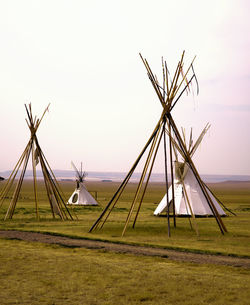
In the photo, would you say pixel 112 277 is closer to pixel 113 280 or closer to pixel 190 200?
pixel 113 280

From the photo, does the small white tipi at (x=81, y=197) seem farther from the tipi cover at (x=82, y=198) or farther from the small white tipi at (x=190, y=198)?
the small white tipi at (x=190, y=198)

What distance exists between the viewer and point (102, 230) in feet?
38.8

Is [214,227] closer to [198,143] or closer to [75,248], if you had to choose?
[198,143]

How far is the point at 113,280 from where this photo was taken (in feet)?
19.0

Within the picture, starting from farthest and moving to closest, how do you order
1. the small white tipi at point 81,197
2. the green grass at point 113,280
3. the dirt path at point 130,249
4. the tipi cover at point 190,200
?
the small white tipi at point 81,197
the tipi cover at point 190,200
the dirt path at point 130,249
the green grass at point 113,280

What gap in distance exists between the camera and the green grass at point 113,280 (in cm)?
494

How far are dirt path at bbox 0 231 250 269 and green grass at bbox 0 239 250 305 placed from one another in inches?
16.7

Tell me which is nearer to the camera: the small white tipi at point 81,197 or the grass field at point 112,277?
the grass field at point 112,277

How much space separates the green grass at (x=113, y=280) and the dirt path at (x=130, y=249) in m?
0.42

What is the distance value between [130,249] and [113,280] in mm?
2735

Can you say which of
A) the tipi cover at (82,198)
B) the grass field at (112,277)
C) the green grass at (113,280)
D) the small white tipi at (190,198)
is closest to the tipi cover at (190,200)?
the small white tipi at (190,198)

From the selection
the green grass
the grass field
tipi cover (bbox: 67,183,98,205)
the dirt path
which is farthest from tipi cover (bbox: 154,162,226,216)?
the green grass

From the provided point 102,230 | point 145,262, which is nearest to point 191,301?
point 145,262

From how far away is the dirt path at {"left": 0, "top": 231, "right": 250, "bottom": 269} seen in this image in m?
7.32
